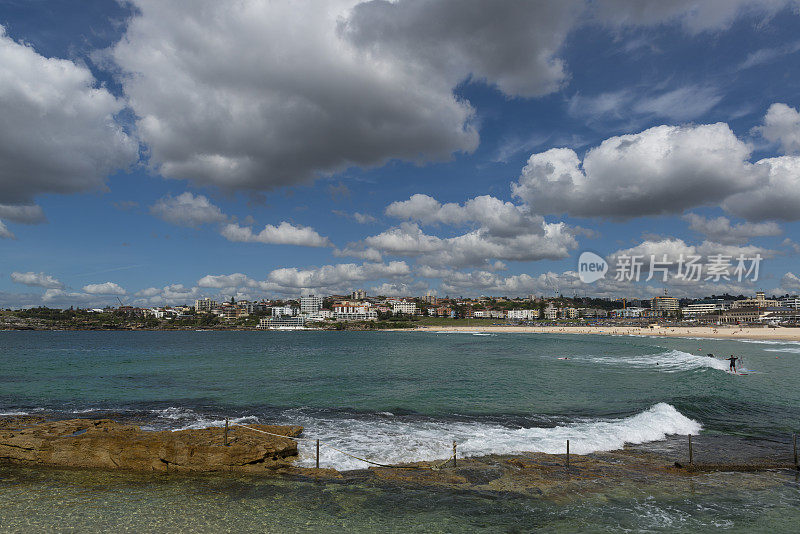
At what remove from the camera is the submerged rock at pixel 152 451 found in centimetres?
1705

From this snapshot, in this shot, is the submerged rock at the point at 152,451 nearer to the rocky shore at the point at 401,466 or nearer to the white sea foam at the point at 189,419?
the rocky shore at the point at 401,466

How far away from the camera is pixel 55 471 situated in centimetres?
1677

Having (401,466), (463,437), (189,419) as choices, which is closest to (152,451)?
(189,419)

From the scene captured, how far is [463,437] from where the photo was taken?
856 inches

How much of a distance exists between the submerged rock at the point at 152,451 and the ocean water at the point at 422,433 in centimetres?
88

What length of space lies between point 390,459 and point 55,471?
13355mm

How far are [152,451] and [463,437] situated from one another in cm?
1417

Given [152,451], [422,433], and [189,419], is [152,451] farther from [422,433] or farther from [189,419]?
[422,433]

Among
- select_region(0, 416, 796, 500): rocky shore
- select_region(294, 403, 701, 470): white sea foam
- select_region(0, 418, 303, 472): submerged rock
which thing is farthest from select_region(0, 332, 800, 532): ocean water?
select_region(0, 418, 303, 472): submerged rock

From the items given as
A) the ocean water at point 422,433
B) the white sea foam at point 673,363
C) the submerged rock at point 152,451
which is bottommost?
the white sea foam at point 673,363

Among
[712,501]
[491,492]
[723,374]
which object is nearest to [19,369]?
[491,492]

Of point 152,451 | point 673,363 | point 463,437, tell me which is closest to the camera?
point 152,451

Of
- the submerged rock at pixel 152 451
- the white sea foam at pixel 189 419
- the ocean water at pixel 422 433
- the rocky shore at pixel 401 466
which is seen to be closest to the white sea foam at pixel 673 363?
the ocean water at pixel 422 433

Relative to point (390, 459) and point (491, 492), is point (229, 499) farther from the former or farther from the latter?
point (491, 492)
